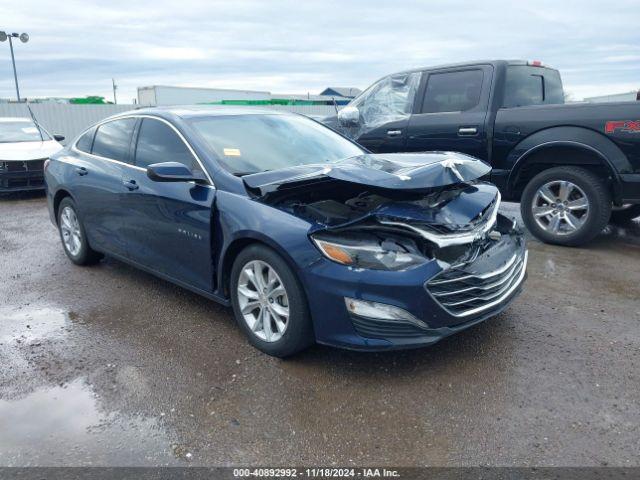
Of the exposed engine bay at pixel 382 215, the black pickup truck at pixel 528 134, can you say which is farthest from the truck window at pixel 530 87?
the exposed engine bay at pixel 382 215

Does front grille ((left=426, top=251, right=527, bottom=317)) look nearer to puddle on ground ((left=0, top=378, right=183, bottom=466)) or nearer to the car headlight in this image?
the car headlight

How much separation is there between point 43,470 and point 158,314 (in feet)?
6.16

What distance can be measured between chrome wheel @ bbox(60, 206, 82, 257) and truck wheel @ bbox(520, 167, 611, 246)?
4.77 metres

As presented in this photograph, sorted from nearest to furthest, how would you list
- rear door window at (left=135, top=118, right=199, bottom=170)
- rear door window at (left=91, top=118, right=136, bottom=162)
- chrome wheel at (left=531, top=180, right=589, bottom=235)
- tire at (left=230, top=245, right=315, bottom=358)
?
tire at (left=230, top=245, right=315, bottom=358) < rear door window at (left=135, top=118, right=199, bottom=170) < rear door window at (left=91, top=118, right=136, bottom=162) < chrome wheel at (left=531, top=180, right=589, bottom=235)

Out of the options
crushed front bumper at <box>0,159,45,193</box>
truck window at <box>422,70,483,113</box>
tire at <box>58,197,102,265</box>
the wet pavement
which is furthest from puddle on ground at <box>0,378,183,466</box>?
crushed front bumper at <box>0,159,45,193</box>

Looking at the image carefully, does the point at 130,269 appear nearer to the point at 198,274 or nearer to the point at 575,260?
the point at 198,274

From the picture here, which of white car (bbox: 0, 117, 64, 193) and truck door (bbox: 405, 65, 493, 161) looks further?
white car (bbox: 0, 117, 64, 193)

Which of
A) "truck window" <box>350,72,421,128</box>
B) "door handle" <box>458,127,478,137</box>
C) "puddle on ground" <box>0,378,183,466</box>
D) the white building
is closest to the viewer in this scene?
"puddle on ground" <box>0,378,183,466</box>

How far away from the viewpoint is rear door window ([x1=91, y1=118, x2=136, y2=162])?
4.84 meters

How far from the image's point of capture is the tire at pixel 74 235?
5485mm

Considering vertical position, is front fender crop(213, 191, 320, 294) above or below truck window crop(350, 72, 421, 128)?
below

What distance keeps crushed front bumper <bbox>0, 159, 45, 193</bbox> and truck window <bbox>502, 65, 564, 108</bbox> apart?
8.46 meters

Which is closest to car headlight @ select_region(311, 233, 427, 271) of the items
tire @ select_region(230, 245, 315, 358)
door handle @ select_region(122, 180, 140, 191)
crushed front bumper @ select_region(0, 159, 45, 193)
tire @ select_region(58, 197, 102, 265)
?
tire @ select_region(230, 245, 315, 358)

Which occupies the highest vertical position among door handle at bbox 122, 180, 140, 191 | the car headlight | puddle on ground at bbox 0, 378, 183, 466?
door handle at bbox 122, 180, 140, 191
